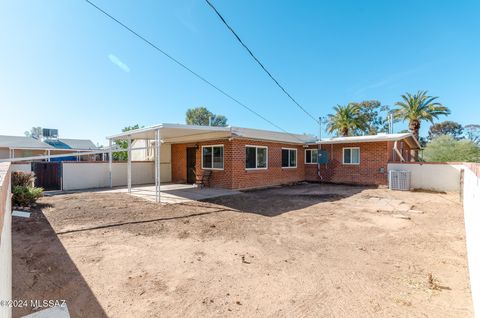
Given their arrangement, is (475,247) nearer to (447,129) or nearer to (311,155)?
(311,155)

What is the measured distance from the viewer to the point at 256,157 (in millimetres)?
12305

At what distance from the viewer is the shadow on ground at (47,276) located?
2518mm

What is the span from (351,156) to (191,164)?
32.7 feet

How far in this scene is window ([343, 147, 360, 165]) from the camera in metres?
14.1

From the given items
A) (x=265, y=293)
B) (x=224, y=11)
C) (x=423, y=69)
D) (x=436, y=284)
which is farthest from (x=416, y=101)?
(x=265, y=293)

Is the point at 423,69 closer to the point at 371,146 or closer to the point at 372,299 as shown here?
the point at 371,146

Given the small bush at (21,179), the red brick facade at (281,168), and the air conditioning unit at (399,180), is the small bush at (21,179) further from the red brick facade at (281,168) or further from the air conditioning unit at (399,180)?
the air conditioning unit at (399,180)

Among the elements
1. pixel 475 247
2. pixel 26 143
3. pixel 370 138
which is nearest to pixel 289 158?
pixel 370 138

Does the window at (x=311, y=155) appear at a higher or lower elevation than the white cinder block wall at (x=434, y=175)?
higher

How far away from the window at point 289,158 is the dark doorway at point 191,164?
5518 millimetres

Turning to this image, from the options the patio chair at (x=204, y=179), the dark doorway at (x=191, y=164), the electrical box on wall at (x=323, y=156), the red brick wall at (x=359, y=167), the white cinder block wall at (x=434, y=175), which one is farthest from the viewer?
the electrical box on wall at (x=323, y=156)

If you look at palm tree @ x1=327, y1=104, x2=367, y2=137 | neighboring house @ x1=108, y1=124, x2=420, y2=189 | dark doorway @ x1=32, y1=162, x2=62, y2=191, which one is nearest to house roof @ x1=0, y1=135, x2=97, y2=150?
neighboring house @ x1=108, y1=124, x2=420, y2=189

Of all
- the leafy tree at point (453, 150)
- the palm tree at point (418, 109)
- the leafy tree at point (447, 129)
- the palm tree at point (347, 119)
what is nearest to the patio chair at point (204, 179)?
the palm tree at point (347, 119)

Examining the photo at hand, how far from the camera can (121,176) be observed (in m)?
13.5
